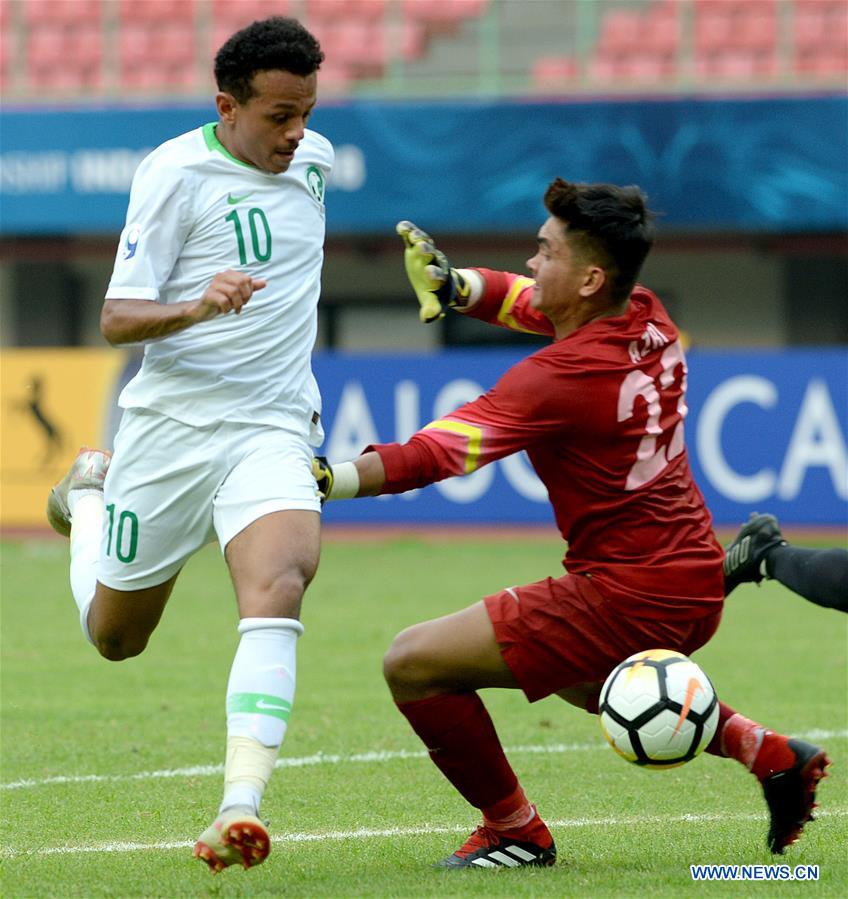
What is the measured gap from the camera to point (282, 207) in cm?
508

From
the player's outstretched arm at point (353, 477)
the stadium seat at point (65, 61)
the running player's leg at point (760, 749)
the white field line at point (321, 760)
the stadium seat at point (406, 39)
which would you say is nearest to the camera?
the player's outstretched arm at point (353, 477)

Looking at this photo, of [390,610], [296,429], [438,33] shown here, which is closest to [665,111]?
[438,33]

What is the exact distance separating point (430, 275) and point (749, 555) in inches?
59.5

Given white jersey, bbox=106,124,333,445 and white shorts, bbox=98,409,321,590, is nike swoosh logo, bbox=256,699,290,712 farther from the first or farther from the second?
white jersey, bbox=106,124,333,445

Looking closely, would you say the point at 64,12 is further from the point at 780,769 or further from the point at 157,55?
the point at 780,769

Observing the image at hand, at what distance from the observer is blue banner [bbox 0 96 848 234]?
18609 millimetres

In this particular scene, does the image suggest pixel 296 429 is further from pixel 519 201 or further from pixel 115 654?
pixel 519 201

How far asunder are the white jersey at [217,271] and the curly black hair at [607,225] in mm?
822

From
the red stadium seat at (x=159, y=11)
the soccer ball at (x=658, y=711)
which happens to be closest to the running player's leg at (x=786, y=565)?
the soccer ball at (x=658, y=711)

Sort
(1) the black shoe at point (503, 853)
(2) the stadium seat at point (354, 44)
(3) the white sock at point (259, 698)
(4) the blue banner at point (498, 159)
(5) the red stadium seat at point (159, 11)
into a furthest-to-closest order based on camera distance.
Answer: (5) the red stadium seat at point (159, 11) < (2) the stadium seat at point (354, 44) < (4) the blue banner at point (498, 159) < (1) the black shoe at point (503, 853) < (3) the white sock at point (259, 698)

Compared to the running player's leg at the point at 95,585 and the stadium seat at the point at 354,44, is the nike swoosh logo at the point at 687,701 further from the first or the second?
the stadium seat at the point at 354,44

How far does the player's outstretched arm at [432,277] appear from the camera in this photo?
208 inches

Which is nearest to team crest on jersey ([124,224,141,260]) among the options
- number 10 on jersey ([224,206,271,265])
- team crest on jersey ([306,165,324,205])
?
number 10 on jersey ([224,206,271,265])

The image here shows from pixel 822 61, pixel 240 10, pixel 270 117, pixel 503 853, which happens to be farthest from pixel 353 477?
pixel 240 10
